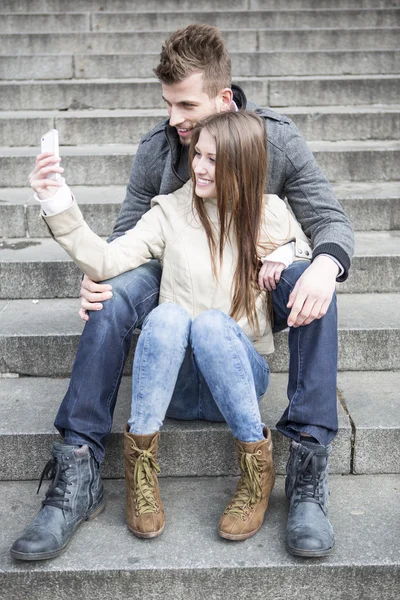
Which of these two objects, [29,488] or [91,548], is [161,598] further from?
[29,488]

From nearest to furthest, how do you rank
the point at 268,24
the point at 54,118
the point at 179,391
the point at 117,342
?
the point at 117,342, the point at 179,391, the point at 54,118, the point at 268,24

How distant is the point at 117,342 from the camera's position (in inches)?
84.9

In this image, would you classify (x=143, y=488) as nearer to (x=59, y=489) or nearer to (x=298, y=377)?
(x=59, y=489)

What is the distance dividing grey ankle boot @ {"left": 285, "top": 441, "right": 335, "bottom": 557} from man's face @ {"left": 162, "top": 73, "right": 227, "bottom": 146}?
3.59 ft

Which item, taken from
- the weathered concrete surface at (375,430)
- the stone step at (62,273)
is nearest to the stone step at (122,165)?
the stone step at (62,273)

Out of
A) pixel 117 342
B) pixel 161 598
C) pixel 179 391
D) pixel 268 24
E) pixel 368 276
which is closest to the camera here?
pixel 161 598

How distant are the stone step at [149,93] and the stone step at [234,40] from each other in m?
0.74

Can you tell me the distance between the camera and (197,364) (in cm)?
212

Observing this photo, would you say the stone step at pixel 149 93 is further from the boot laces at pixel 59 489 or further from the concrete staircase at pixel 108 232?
the boot laces at pixel 59 489

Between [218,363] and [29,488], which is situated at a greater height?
[218,363]

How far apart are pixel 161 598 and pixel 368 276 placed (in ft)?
5.65

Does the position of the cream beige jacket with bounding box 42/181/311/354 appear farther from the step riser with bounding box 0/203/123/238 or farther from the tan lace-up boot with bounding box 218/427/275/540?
the step riser with bounding box 0/203/123/238

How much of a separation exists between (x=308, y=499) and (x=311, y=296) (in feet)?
1.94

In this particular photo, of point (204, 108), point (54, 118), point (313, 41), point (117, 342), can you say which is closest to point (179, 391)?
point (117, 342)
